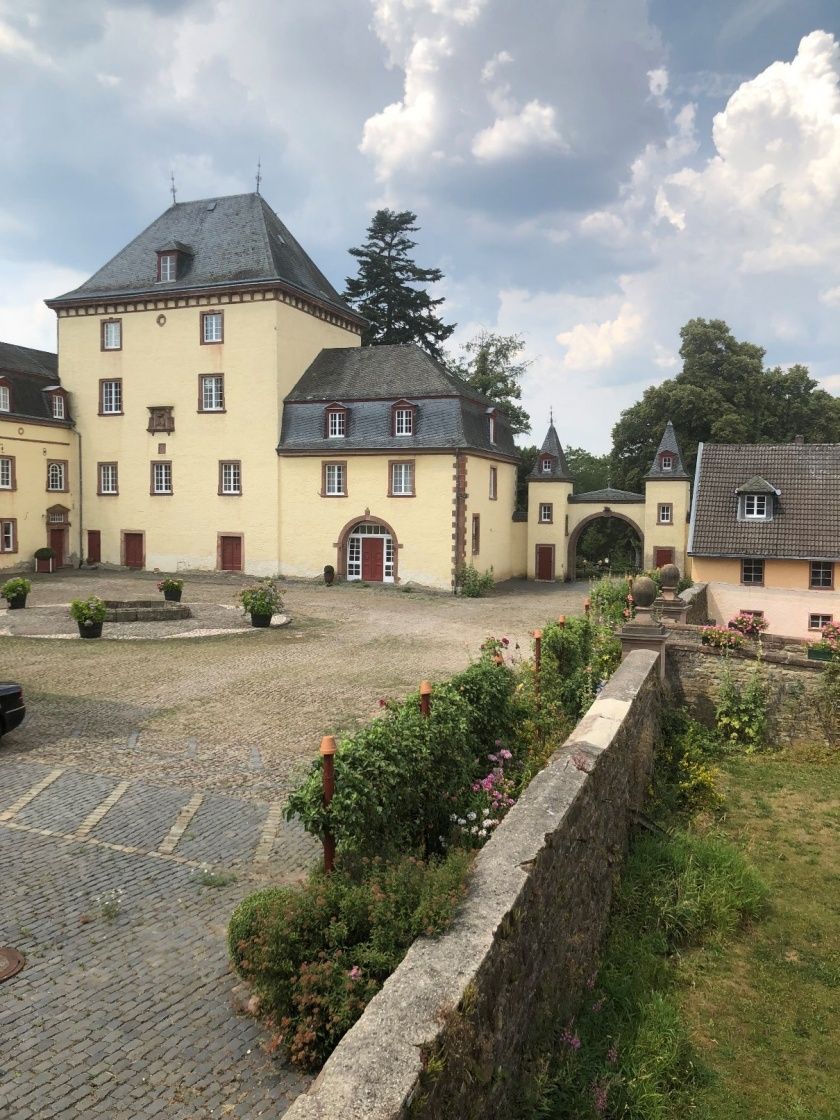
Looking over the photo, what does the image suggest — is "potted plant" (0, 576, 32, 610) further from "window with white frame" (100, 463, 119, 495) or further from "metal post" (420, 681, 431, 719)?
"metal post" (420, 681, 431, 719)

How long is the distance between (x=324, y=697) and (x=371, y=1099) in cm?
1078

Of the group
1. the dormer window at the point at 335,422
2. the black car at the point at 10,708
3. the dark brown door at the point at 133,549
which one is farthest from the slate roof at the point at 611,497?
the black car at the point at 10,708

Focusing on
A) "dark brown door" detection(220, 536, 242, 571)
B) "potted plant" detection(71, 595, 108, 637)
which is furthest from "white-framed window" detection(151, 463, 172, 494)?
"potted plant" detection(71, 595, 108, 637)

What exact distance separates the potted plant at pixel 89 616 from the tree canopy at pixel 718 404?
34549mm

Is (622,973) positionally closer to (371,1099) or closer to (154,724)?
(371,1099)

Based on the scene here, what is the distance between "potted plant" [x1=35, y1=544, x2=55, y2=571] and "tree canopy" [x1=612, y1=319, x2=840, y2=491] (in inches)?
1215

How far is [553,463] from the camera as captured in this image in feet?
126

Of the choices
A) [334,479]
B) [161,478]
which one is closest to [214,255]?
[161,478]

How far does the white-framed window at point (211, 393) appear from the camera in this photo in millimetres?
34750

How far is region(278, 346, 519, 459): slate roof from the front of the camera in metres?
31.9

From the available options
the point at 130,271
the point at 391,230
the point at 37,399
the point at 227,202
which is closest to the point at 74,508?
the point at 37,399

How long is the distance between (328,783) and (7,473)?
107 ft

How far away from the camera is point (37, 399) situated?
118 feet

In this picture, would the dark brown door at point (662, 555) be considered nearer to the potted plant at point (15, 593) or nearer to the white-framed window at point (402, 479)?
the white-framed window at point (402, 479)
